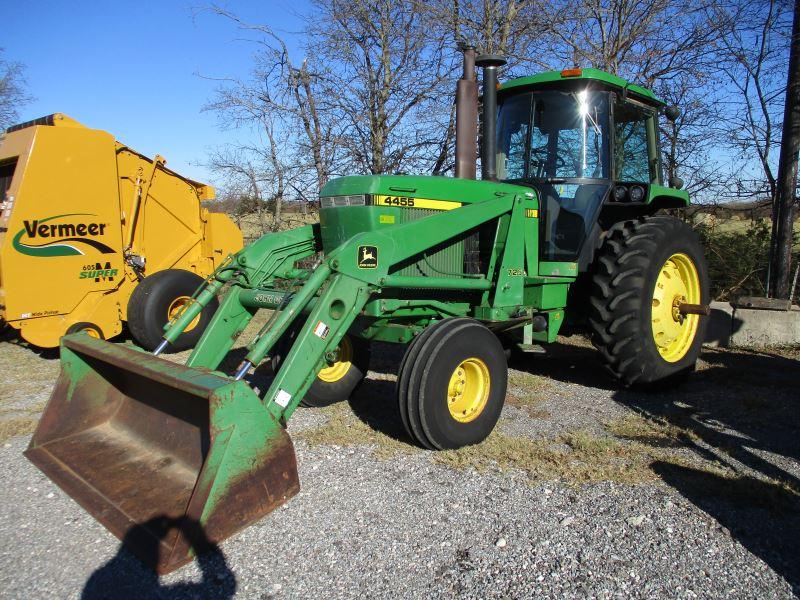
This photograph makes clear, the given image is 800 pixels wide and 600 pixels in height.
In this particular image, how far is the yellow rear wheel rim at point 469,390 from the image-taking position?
13.9 ft

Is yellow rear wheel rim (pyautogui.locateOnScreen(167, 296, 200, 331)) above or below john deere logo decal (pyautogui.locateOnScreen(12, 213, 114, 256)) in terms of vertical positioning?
below

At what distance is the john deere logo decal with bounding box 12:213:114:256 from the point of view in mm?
6742

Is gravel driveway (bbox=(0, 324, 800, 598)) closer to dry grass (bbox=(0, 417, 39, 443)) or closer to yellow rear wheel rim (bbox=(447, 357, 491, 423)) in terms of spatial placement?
dry grass (bbox=(0, 417, 39, 443))

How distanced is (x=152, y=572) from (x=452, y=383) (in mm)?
2119

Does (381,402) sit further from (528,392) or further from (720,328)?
(720,328)

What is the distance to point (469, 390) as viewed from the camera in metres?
4.35

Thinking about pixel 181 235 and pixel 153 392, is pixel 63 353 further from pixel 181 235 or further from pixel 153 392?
pixel 181 235

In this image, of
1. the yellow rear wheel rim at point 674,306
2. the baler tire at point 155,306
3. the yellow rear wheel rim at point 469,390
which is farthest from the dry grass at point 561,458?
the baler tire at point 155,306

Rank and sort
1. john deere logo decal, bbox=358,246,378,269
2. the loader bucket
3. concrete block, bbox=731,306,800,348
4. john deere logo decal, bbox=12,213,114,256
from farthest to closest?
concrete block, bbox=731,306,800,348 → john deere logo decal, bbox=12,213,114,256 → john deere logo decal, bbox=358,246,378,269 → the loader bucket

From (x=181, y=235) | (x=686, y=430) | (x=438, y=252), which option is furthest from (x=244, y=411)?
(x=181, y=235)

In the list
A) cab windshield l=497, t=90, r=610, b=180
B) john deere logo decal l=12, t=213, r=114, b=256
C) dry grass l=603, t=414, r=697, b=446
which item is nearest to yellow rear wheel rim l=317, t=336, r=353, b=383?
cab windshield l=497, t=90, r=610, b=180

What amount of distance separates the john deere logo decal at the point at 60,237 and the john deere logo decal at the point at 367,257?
4664 millimetres

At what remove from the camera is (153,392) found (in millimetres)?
3924

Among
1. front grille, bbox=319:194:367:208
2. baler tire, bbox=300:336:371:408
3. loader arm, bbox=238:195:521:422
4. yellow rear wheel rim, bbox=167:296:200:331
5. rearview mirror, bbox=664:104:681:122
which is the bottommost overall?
baler tire, bbox=300:336:371:408
